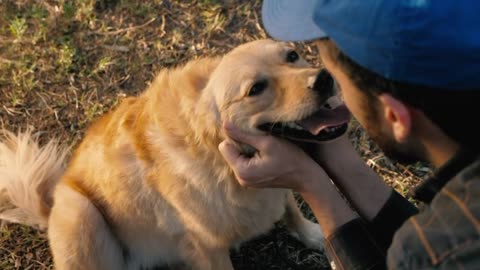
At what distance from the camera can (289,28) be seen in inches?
60.8

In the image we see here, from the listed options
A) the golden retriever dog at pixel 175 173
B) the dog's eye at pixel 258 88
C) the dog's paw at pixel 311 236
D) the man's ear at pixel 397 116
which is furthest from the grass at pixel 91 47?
the man's ear at pixel 397 116

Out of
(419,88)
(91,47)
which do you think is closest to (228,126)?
(419,88)

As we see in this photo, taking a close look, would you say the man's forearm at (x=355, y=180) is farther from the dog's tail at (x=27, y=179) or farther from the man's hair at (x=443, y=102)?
the dog's tail at (x=27, y=179)

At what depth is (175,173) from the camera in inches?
83.9

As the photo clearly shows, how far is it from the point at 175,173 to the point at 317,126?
623 millimetres

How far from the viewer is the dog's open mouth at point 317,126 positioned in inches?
70.3

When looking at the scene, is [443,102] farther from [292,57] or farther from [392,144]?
[292,57]

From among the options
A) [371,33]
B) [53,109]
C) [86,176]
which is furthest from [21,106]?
[371,33]

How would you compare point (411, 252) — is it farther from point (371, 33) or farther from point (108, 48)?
point (108, 48)

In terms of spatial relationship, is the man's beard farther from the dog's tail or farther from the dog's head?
the dog's tail

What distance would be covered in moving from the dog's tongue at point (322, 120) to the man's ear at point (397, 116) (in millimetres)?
428

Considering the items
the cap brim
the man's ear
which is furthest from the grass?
the man's ear

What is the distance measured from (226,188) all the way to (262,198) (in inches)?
6.5

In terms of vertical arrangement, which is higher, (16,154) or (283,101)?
(283,101)
